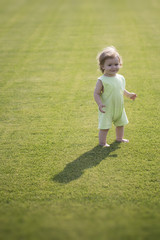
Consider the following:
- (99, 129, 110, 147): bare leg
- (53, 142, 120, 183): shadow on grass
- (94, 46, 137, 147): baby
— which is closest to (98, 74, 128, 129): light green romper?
(94, 46, 137, 147): baby

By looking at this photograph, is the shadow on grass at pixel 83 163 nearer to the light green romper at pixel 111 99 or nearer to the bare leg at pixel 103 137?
the bare leg at pixel 103 137

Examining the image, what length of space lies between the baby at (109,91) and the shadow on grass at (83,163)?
218mm

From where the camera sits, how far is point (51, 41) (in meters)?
9.35

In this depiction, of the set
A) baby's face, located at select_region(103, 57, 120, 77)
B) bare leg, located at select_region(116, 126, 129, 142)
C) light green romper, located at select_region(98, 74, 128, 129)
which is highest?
baby's face, located at select_region(103, 57, 120, 77)

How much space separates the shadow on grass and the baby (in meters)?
0.22

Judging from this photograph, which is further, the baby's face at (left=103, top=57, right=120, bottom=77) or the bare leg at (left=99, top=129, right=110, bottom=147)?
the bare leg at (left=99, top=129, right=110, bottom=147)

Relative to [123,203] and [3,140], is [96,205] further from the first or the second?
[3,140]

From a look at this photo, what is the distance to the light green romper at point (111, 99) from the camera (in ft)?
10.8

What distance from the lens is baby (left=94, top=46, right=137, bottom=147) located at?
3266mm

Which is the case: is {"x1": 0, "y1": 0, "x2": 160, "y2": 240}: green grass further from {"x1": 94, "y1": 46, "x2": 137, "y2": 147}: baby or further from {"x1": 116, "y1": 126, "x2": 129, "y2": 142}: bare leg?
{"x1": 94, "y1": 46, "x2": 137, "y2": 147}: baby

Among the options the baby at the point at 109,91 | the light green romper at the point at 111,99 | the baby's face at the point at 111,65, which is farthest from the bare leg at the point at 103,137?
the baby's face at the point at 111,65

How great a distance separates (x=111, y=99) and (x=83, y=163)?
926mm

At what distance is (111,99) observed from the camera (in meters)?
3.35

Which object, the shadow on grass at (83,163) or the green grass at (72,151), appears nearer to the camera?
the green grass at (72,151)
